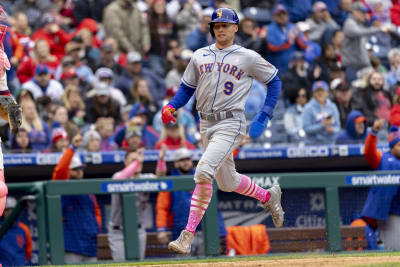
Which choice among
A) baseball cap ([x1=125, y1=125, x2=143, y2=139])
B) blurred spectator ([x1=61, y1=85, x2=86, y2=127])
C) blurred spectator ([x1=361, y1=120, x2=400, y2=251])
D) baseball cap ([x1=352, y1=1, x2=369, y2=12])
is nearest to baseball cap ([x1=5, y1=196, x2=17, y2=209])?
baseball cap ([x1=125, y1=125, x2=143, y2=139])

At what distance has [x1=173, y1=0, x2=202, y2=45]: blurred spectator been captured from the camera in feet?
50.8

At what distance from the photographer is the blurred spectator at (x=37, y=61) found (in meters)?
12.7

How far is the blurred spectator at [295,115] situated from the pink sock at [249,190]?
4.06m

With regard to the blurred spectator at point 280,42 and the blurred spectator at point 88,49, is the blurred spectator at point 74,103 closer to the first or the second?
the blurred spectator at point 88,49

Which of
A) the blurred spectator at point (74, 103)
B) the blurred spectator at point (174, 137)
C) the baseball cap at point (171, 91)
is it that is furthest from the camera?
the baseball cap at point (171, 91)

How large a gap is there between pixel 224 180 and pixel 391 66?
26.7 feet

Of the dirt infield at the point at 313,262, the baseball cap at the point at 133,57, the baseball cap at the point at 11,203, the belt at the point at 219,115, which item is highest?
the baseball cap at the point at 133,57

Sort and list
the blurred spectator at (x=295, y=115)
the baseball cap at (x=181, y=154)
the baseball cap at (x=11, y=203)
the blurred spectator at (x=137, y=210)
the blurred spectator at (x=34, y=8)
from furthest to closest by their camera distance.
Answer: the blurred spectator at (x=34, y=8) → the blurred spectator at (x=295, y=115) → the baseball cap at (x=181, y=154) → the baseball cap at (x=11, y=203) → the blurred spectator at (x=137, y=210)

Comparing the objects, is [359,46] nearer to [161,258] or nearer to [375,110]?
[375,110]

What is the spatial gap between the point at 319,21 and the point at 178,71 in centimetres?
341

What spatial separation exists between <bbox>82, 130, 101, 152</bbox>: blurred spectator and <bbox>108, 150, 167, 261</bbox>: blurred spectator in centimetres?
97

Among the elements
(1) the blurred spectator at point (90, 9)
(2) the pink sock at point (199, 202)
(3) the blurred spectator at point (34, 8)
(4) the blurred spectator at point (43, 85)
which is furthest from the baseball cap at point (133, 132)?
(1) the blurred spectator at point (90, 9)

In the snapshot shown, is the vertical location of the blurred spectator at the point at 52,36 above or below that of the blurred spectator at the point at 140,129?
above

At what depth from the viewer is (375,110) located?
1332 cm
